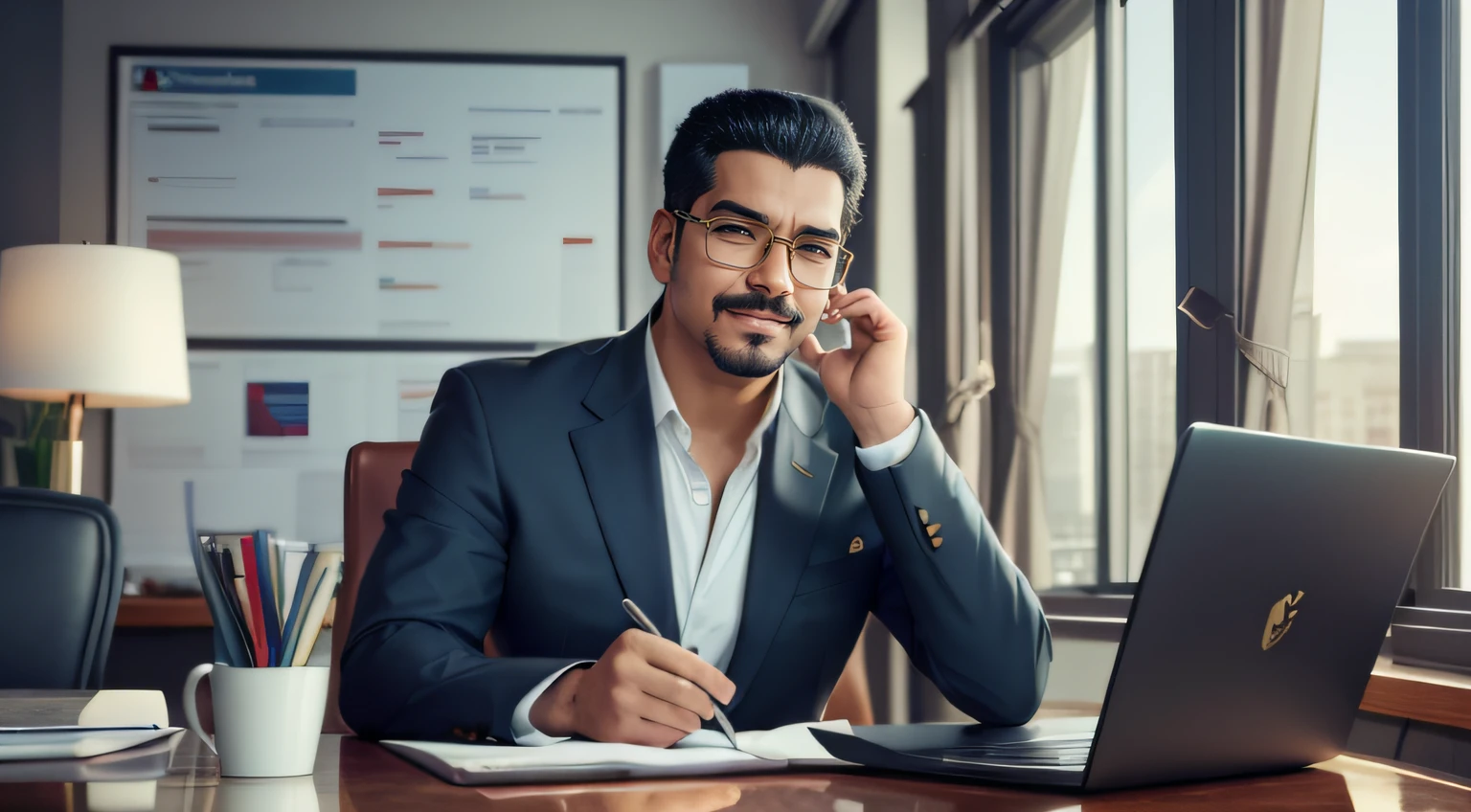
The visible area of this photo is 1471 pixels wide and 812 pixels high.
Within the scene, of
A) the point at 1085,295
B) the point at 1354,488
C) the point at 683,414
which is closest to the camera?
the point at 1354,488

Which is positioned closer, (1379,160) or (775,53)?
(1379,160)

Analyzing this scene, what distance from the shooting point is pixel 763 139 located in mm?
1341

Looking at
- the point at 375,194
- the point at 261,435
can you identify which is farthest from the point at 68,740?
the point at 375,194

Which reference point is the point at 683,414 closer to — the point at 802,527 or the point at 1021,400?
the point at 802,527

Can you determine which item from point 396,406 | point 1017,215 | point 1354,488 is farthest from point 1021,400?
point 1354,488

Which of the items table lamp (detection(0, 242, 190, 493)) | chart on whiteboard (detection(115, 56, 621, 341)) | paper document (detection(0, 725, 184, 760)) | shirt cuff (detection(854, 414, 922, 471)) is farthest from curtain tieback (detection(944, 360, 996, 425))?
paper document (detection(0, 725, 184, 760))

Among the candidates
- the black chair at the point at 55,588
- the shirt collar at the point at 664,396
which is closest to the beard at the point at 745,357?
the shirt collar at the point at 664,396

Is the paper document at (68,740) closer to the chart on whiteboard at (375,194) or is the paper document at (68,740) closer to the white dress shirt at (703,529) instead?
the white dress shirt at (703,529)

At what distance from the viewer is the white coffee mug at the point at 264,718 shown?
0.76m

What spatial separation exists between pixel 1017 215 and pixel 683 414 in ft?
5.22

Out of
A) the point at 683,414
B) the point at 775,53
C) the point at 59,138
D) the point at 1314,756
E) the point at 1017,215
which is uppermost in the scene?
the point at 775,53

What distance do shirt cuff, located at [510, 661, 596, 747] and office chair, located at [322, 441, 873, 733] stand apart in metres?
0.62

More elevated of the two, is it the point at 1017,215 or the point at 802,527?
the point at 1017,215

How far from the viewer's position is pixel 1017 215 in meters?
2.81
